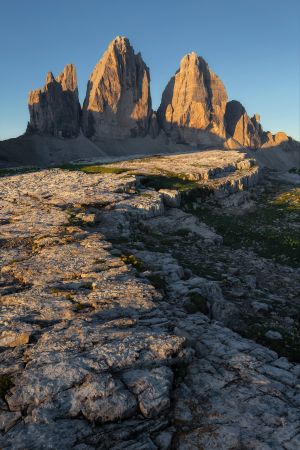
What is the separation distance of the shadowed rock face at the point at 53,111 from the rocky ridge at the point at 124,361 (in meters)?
168

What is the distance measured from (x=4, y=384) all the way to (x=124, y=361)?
105 inches

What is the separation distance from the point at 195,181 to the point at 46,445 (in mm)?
41789

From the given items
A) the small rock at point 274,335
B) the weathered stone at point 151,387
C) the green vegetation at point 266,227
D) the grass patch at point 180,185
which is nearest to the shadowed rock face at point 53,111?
the grass patch at point 180,185

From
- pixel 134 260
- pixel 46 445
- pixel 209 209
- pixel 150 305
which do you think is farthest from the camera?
pixel 209 209

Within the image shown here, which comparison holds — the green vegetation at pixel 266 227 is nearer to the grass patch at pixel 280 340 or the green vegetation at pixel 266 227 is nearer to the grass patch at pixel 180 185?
the grass patch at pixel 180 185

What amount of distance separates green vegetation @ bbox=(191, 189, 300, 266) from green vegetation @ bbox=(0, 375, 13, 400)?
1961 centimetres

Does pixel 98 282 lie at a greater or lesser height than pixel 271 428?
greater

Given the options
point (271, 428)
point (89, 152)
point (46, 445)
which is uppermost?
point (89, 152)

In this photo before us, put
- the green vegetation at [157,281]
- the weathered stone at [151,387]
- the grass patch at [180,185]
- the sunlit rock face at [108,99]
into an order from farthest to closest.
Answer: the sunlit rock face at [108,99] < the grass patch at [180,185] < the green vegetation at [157,281] < the weathered stone at [151,387]

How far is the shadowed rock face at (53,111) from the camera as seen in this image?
176 metres

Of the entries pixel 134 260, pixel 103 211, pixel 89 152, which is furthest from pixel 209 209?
pixel 89 152

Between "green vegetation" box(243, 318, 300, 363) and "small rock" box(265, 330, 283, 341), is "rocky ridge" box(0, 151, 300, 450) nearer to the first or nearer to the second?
"green vegetation" box(243, 318, 300, 363)

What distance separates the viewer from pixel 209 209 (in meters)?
39.5

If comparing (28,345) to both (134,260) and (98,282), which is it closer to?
(98,282)
